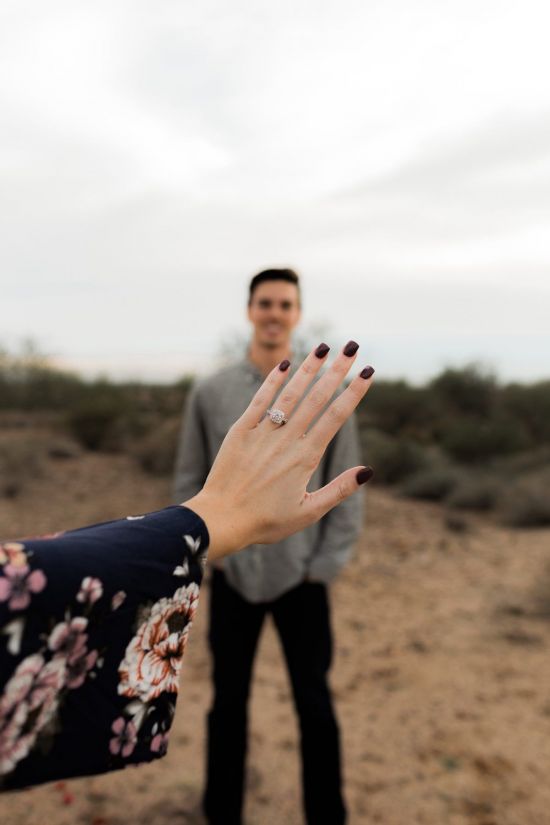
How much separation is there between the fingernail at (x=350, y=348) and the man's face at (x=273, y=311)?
1501 millimetres

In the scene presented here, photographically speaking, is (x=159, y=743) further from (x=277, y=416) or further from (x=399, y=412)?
(x=399, y=412)

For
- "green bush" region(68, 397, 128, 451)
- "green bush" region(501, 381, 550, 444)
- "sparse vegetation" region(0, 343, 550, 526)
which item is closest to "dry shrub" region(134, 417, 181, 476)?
"sparse vegetation" region(0, 343, 550, 526)

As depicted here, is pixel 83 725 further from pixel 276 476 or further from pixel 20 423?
pixel 20 423

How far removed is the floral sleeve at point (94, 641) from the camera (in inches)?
27.0

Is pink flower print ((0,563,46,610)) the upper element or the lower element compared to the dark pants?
upper

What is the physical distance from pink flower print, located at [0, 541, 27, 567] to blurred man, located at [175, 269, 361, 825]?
1.70 m

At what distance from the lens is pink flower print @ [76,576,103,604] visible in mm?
723

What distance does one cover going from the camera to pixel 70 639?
722 mm

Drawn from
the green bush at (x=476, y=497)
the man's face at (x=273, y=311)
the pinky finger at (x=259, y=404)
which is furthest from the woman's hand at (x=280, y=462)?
the green bush at (x=476, y=497)

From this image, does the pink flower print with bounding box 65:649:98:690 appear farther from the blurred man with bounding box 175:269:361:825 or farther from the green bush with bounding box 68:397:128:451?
the green bush with bounding box 68:397:128:451

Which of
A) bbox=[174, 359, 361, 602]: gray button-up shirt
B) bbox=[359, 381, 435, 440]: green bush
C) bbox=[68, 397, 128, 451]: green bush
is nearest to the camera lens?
bbox=[174, 359, 361, 602]: gray button-up shirt

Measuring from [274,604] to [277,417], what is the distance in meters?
Answer: 1.63

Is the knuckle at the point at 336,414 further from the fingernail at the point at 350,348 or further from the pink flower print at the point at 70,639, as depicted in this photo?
the pink flower print at the point at 70,639

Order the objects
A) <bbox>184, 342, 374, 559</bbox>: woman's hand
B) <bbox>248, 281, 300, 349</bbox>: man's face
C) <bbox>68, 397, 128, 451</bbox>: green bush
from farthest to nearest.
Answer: <bbox>68, 397, 128, 451</bbox>: green bush < <bbox>248, 281, 300, 349</bbox>: man's face < <bbox>184, 342, 374, 559</bbox>: woman's hand
